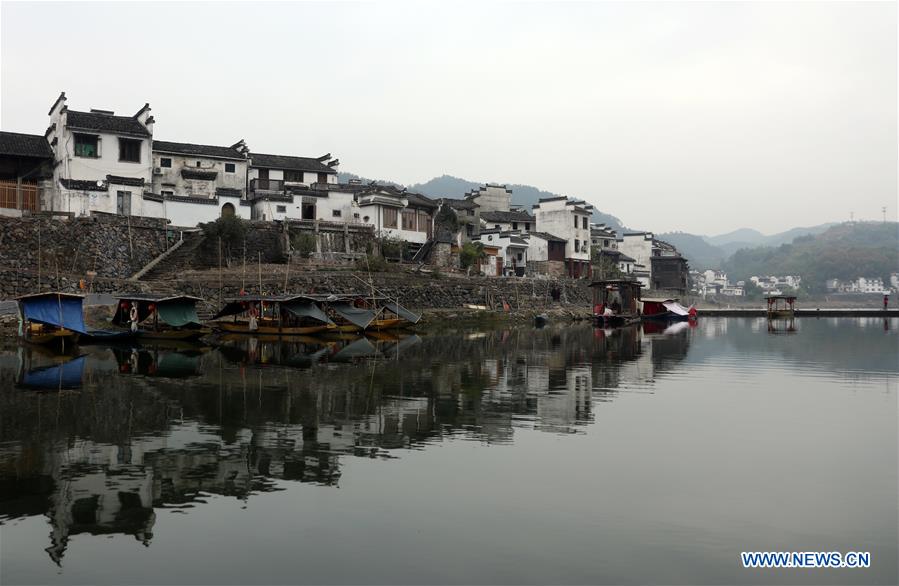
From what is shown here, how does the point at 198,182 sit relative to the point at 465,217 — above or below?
above

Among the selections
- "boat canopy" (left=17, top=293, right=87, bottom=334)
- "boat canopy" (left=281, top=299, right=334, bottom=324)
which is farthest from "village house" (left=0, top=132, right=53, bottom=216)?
"boat canopy" (left=281, top=299, right=334, bottom=324)

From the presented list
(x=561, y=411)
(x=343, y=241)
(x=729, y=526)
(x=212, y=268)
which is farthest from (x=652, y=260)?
(x=729, y=526)

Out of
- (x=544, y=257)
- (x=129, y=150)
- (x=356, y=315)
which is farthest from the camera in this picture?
(x=544, y=257)

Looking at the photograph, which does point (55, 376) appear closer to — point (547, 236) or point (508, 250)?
point (508, 250)

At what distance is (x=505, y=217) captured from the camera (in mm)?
78750

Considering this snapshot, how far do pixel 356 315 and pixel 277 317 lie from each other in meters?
4.32

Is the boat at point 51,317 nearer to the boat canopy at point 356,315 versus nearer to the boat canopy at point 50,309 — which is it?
the boat canopy at point 50,309

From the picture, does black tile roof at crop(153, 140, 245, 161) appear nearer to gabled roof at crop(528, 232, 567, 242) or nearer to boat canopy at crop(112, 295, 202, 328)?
boat canopy at crop(112, 295, 202, 328)

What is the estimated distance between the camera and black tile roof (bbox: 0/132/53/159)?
48469mm

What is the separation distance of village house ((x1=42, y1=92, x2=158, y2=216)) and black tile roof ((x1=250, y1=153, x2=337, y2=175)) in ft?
31.3

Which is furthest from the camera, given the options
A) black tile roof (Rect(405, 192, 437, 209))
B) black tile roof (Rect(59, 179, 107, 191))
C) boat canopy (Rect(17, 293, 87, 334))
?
black tile roof (Rect(405, 192, 437, 209))

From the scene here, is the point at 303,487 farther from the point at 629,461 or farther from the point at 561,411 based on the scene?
the point at 561,411

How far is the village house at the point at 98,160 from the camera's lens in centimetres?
4572

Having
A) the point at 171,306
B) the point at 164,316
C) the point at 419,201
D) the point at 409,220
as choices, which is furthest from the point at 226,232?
the point at 419,201
